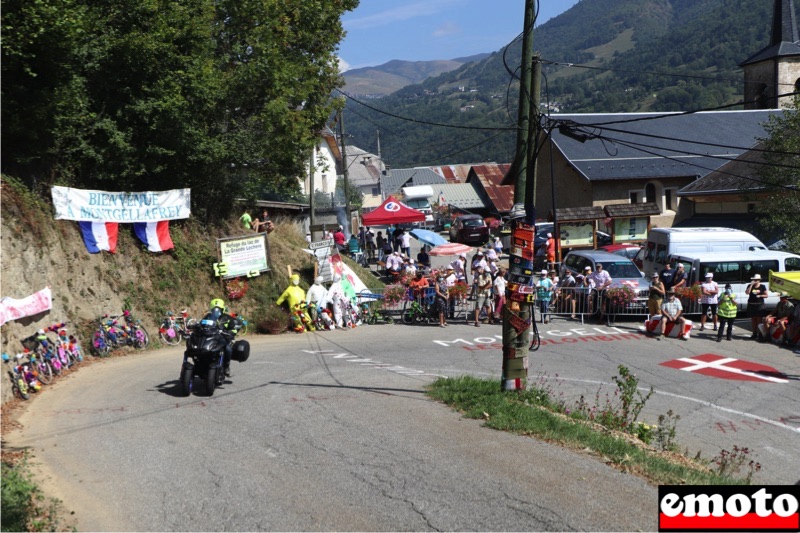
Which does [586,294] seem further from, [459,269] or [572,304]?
[459,269]

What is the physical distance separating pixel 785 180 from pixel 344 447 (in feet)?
82.2

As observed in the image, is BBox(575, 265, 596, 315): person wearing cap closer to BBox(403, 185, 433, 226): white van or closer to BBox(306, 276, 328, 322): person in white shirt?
BBox(306, 276, 328, 322): person in white shirt

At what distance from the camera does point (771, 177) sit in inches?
1178

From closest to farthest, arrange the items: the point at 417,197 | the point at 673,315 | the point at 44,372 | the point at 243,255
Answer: the point at 44,372, the point at 673,315, the point at 243,255, the point at 417,197

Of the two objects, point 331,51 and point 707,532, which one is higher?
point 331,51

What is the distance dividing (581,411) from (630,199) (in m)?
39.0

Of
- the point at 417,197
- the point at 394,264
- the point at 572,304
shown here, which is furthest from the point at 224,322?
the point at 417,197

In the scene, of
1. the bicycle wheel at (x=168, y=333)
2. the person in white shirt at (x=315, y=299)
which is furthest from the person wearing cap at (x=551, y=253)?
the bicycle wheel at (x=168, y=333)

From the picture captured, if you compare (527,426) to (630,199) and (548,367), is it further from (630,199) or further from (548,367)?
(630,199)

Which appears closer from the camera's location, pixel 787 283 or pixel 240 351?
Answer: pixel 240 351

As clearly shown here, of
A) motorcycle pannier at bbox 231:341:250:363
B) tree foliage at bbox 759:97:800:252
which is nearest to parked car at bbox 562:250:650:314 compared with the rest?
tree foliage at bbox 759:97:800:252

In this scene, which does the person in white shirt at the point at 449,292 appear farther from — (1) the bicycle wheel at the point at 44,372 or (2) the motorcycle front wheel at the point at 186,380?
(1) the bicycle wheel at the point at 44,372

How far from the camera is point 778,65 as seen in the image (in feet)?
193

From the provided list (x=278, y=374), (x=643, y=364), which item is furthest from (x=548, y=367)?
(x=278, y=374)
